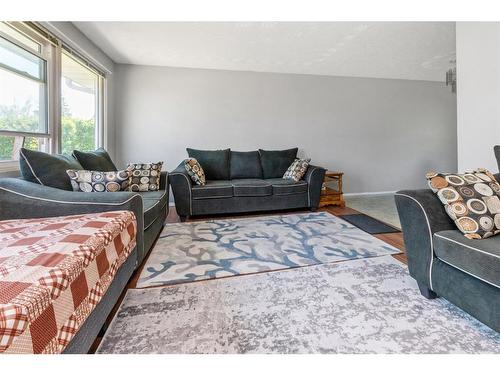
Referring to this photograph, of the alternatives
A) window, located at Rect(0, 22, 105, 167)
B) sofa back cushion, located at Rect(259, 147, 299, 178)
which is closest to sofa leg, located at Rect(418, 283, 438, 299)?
sofa back cushion, located at Rect(259, 147, 299, 178)

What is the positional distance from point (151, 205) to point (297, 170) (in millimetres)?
2255

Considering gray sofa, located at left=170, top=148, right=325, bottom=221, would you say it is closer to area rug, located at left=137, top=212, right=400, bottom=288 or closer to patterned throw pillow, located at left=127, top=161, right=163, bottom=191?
area rug, located at left=137, top=212, right=400, bottom=288

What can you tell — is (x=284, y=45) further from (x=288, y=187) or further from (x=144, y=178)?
(x=144, y=178)

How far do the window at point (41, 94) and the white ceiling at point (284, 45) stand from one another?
498 millimetres

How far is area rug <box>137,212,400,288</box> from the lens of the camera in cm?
194

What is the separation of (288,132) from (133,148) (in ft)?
8.62

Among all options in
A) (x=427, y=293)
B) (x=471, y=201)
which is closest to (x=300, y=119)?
(x=471, y=201)

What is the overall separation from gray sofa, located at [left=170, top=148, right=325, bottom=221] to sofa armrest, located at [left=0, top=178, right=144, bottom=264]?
1.64 m

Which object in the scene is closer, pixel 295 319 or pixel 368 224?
pixel 295 319

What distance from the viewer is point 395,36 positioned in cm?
304

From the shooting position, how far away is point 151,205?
217 centimetres

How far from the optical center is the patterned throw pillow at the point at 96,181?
2.06 m

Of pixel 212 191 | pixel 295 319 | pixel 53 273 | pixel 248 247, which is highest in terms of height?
pixel 212 191
